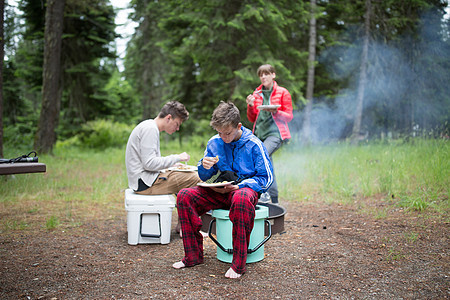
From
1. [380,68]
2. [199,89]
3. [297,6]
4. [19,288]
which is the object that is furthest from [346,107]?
[19,288]

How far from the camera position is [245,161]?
9.35 ft

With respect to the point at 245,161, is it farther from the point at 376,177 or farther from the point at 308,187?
the point at 376,177

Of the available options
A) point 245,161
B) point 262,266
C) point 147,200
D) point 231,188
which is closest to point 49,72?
point 147,200

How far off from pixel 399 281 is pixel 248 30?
805 cm

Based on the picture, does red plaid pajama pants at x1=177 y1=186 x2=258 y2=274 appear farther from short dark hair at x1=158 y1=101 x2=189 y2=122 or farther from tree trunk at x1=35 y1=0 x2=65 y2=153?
tree trunk at x1=35 y1=0 x2=65 y2=153

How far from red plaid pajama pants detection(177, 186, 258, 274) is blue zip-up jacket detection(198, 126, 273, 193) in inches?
4.4

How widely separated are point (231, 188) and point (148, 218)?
1155mm

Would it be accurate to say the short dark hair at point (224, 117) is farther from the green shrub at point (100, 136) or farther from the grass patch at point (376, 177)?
the green shrub at point (100, 136)

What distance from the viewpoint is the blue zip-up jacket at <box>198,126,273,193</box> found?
2768 millimetres

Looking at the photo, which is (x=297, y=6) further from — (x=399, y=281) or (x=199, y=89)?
(x=399, y=281)

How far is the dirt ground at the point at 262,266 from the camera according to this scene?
7.89 feet

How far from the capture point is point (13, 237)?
11.8 ft

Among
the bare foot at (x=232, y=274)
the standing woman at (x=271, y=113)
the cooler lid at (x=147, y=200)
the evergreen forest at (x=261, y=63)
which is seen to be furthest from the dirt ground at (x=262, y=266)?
the evergreen forest at (x=261, y=63)

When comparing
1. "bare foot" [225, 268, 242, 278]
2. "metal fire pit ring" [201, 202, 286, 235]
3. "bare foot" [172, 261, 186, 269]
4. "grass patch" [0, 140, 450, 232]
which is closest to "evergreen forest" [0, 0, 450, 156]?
"grass patch" [0, 140, 450, 232]
